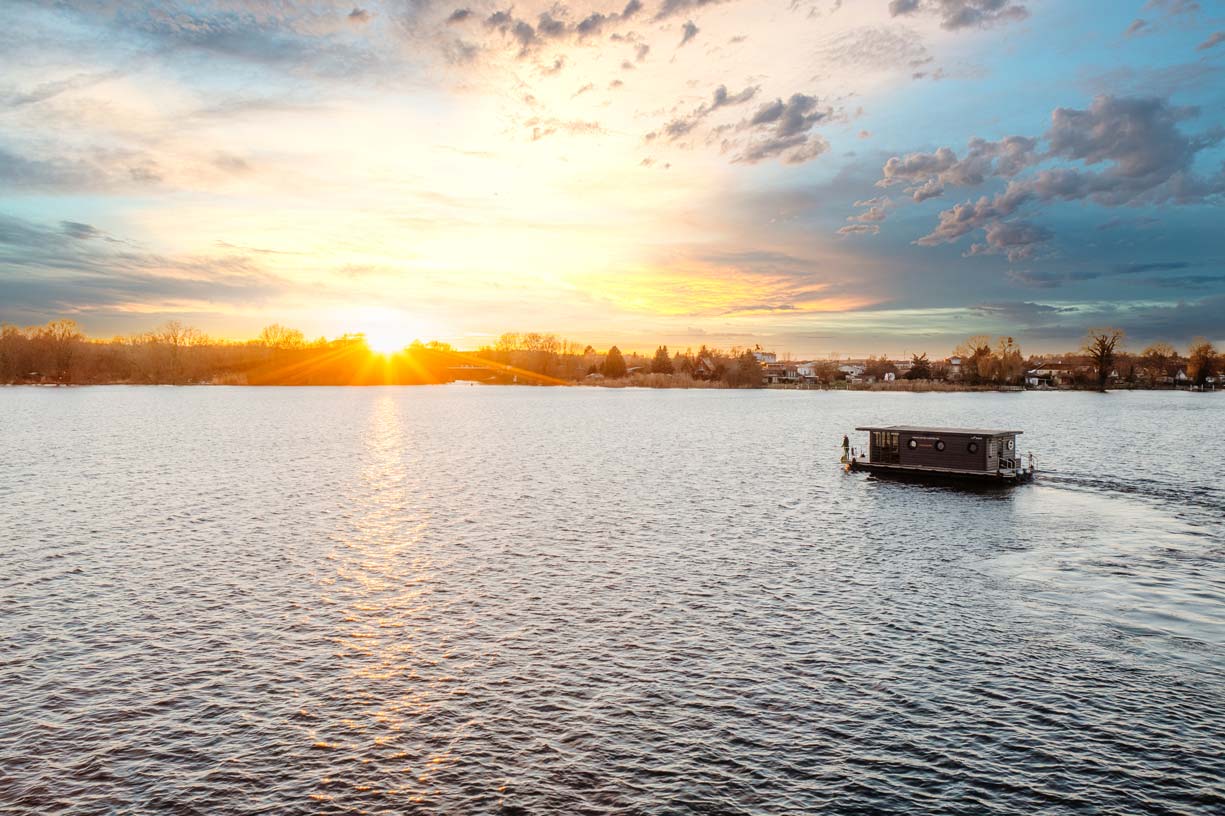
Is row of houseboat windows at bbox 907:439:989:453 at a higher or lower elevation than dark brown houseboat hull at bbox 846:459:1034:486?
higher

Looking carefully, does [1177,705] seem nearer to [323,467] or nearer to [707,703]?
[707,703]

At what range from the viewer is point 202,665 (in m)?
28.5

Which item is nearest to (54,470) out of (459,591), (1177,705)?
(459,591)

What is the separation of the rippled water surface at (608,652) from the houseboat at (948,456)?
8.62 m

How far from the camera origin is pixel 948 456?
78.8 m

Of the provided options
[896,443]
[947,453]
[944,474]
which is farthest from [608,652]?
[896,443]

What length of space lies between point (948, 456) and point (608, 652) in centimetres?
6076

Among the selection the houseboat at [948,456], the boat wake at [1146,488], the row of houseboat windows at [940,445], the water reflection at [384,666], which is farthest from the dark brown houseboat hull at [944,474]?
the water reflection at [384,666]

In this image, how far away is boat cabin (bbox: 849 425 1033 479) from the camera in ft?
250

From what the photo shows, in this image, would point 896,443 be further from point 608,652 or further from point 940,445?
point 608,652

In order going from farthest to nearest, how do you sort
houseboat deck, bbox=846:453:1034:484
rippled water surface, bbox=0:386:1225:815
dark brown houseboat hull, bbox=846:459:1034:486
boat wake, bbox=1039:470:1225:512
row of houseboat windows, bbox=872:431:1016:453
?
row of houseboat windows, bbox=872:431:1016:453 < dark brown houseboat hull, bbox=846:459:1034:486 < houseboat deck, bbox=846:453:1034:484 < boat wake, bbox=1039:470:1225:512 < rippled water surface, bbox=0:386:1225:815

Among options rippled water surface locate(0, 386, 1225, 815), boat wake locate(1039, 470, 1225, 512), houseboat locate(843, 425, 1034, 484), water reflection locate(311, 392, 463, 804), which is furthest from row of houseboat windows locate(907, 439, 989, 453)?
water reflection locate(311, 392, 463, 804)

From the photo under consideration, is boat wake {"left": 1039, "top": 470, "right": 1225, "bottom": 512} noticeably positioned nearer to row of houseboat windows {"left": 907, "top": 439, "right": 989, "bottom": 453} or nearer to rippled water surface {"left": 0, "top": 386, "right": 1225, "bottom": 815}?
rippled water surface {"left": 0, "top": 386, "right": 1225, "bottom": 815}

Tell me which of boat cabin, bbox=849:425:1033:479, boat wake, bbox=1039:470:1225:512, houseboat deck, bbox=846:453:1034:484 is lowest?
boat wake, bbox=1039:470:1225:512
